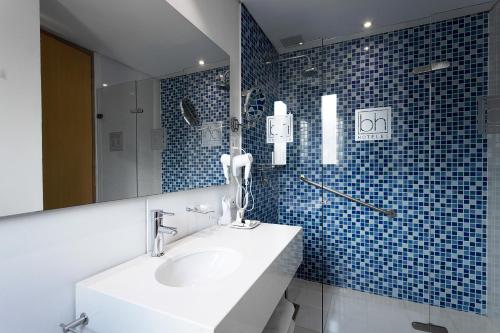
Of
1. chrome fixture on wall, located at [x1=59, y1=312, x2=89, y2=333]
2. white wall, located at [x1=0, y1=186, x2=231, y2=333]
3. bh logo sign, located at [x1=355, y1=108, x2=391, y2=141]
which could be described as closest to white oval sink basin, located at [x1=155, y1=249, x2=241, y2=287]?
white wall, located at [x1=0, y1=186, x2=231, y2=333]

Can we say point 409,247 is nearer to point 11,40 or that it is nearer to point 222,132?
point 222,132

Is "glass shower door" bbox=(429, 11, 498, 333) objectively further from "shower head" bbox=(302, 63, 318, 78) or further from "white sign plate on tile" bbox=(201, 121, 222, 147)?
"white sign plate on tile" bbox=(201, 121, 222, 147)

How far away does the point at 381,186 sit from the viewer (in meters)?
1.94

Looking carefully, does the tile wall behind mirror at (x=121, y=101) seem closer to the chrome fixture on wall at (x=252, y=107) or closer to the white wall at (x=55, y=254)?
the white wall at (x=55, y=254)

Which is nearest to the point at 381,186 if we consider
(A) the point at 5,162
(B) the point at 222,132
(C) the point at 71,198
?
(B) the point at 222,132

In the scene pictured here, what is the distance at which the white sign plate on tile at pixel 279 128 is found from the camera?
1.94m

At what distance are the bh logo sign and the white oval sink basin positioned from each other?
1371 mm

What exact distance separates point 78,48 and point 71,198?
50 centimetres

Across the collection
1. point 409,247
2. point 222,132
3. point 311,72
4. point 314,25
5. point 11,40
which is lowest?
point 409,247

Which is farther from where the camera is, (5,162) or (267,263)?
(267,263)

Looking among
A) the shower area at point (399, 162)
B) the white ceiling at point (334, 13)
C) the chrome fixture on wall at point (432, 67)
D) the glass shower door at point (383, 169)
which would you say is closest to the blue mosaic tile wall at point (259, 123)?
the shower area at point (399, 162)

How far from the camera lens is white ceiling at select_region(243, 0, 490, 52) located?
1.83 m

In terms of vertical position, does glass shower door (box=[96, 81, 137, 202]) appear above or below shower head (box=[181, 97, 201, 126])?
below

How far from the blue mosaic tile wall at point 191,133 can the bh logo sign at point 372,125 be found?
1035 millimetres
